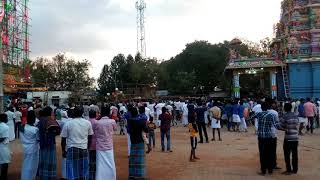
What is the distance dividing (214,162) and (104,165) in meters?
4.29

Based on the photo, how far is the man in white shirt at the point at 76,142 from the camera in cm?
873

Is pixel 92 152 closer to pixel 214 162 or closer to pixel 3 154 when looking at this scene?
pixel 3 154

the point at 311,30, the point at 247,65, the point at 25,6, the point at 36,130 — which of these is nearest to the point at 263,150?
the point at 36,130

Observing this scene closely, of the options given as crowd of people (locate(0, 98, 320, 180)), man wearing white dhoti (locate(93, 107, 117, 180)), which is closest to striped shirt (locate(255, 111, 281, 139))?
crowd of people (locate(0, 98, 320, 180))

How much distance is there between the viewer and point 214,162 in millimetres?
12594

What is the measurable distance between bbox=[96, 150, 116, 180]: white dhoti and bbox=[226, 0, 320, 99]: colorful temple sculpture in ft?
77.5

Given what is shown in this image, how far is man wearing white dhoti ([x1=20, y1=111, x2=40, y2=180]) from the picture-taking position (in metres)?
9.48

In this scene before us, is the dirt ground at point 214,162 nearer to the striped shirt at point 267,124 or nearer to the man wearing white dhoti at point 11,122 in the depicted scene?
the striped shirt at point 267,124

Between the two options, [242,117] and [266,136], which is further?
[242,117]

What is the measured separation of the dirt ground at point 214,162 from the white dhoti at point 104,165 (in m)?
1.39

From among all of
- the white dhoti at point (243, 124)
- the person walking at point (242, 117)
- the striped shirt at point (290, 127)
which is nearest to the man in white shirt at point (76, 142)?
the striped shirt at point (290, 127)

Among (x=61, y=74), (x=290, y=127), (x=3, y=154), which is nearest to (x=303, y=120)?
(x=290, y=127)

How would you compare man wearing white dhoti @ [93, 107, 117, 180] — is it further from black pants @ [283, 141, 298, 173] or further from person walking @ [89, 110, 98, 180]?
black pants @ [283, 141, 298, 173]

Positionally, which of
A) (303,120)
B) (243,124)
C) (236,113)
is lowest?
(243,124)
